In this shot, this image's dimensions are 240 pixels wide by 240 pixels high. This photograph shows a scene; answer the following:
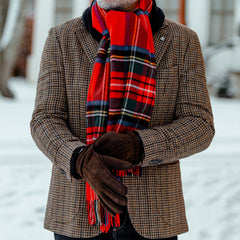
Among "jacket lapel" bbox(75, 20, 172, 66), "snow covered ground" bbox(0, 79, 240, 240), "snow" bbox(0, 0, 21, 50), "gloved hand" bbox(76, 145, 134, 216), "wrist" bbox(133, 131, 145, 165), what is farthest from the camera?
"snow" bbox(0, 0, 21, 50)

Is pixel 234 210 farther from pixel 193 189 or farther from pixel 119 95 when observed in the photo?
pixel 119 95

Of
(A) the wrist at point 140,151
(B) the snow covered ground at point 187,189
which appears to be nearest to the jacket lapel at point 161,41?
→ (A) the wrist at point 140,151

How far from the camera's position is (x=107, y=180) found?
1147mm

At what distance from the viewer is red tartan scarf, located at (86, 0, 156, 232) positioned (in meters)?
1.35

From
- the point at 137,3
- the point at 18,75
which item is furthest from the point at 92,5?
the point at 18,75

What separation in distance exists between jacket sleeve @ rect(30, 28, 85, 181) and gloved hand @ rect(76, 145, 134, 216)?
0.38ft

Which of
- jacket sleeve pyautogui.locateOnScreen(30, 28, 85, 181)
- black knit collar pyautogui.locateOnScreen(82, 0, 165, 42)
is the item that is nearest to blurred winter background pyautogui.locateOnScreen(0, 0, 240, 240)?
jacket sleeve pyautogui.locateOnScreen(30, 28, 85, 181)

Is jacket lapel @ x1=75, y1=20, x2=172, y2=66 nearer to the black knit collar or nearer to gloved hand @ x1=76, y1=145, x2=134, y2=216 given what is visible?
the black knit collar

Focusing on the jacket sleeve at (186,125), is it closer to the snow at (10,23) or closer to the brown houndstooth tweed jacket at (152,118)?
the brown houndstooth tweed jacket at (152,118)

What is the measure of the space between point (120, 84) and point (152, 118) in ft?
0.59

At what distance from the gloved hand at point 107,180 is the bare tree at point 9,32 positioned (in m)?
12.8

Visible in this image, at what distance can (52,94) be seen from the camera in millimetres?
1376

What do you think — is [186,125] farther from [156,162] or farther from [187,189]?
[187,189]

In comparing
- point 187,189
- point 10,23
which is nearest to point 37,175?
point 187,189
